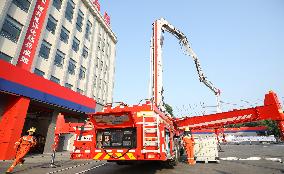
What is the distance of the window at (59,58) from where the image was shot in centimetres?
2345

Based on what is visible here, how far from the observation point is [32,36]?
63.2ft

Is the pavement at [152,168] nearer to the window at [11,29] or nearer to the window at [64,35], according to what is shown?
the window at [11,29]

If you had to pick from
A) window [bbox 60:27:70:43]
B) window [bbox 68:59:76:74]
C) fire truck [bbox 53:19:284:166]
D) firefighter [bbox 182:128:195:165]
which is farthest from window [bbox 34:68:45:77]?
firefighter [bbox 182:128:195:165]

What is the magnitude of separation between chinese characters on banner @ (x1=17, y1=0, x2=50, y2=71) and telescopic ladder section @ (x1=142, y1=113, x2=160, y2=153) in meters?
15.4

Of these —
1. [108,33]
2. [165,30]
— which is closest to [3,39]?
[165,30]

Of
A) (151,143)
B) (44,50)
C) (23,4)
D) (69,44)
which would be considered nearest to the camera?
(151,143)

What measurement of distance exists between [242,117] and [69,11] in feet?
78.7

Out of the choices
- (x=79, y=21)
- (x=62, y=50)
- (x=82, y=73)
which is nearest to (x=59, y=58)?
(x=62, y=50)

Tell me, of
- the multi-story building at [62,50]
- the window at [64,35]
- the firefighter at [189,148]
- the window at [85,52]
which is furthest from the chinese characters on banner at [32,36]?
the firefighter at [189,148]

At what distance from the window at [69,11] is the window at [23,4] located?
21.1 ft

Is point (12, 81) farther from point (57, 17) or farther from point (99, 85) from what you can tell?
point (99, 85)

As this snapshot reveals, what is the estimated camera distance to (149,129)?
698 centimetres

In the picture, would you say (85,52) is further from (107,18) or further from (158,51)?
(158,51)

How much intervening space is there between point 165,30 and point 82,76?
14185mm
